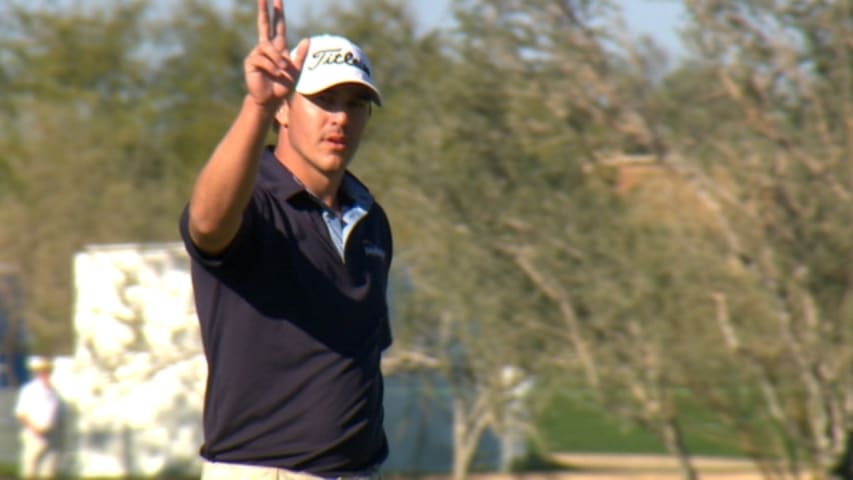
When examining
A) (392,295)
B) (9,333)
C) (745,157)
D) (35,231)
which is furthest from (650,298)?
(35,231)

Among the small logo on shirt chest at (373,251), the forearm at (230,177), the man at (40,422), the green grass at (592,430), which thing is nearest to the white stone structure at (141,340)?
the man at (40,422)

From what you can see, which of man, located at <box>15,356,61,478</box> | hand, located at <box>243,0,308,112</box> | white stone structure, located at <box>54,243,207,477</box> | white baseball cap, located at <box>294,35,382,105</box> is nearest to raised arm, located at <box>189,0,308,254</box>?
hand, located at <box>243,0,308,112</box>

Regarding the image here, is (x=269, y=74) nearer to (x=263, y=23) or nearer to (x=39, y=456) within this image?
(x=263, y=23)

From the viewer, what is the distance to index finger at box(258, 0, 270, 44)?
109 inches

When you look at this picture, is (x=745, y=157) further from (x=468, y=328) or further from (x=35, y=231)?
(x=35, y=231)

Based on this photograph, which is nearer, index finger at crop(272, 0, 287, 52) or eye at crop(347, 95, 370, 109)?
index finger at crop(272, 0, 287, 52)

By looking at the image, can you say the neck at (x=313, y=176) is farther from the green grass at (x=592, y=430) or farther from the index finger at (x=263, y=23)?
the green grass at (x=592, y=430)

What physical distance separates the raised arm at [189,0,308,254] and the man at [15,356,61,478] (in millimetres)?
13318

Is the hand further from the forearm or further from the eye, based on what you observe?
the eye

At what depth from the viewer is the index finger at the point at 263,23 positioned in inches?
109

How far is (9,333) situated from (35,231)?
2.34m

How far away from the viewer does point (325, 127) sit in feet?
10.5

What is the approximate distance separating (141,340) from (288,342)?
7.64 metres

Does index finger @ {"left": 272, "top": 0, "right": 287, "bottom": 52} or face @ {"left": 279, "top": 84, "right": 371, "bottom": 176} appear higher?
index finger @ {"left": 272, "top": 0, "right": 287, "bottom": 52}
